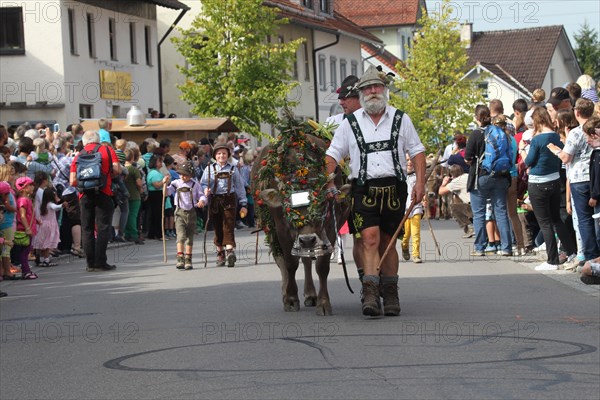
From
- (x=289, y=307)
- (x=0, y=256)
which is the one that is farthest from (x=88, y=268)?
(x=289, y=307)

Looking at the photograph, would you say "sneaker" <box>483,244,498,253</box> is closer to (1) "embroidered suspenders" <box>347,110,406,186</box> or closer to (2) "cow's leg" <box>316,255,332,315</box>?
(2) "cow's leg" <box>316,255,332,315</box>

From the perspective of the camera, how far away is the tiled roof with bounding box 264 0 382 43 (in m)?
56.9

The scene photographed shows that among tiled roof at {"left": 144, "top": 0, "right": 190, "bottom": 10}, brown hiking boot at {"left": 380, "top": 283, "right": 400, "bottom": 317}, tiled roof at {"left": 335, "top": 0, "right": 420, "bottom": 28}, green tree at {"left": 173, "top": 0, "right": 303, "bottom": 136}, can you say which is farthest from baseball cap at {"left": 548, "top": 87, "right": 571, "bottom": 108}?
tiled roof at {"left": 335, "top": 0, "right": 420, "bottom": 28}

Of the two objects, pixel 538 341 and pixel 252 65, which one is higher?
pixel 252 65

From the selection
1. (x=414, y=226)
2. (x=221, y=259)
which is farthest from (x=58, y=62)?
(x=414, y=226)

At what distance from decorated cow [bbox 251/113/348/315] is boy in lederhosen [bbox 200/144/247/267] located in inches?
255

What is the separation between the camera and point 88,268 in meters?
19.2

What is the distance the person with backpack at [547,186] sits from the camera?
17250mm

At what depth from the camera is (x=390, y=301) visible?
A: 12.3 meters

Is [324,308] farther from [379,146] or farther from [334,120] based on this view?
[334,120]

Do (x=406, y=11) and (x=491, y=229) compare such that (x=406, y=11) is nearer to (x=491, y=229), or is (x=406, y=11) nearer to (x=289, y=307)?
(x=491, y=229)

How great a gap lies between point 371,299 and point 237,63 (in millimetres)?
32485

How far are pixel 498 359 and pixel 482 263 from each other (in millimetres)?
8941

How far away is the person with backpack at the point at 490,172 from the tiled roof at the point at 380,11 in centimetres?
6706
